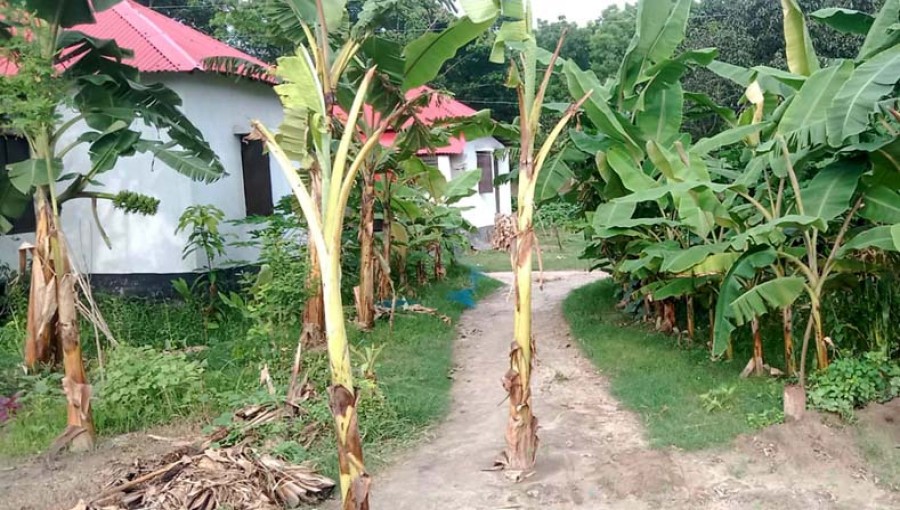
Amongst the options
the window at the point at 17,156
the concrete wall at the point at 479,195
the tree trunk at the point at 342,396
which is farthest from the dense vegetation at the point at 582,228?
the concrete wall at the point at 479,195

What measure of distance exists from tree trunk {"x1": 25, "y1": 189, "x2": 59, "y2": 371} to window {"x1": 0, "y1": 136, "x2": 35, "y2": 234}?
11.2 feet

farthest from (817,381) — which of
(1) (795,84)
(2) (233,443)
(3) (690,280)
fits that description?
(2) (233,443)

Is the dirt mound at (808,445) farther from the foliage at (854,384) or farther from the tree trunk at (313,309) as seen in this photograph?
the tree trunk at (313,309)

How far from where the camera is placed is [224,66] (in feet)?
30.0

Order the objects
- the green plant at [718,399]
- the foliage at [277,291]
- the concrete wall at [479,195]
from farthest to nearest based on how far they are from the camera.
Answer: the concrete wall at [479,195] → the foliage at [277,291] → the green plant at [718,399]

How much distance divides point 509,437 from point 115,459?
10.2 feet

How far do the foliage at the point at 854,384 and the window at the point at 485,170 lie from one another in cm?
1711

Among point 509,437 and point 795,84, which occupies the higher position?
point 795,84

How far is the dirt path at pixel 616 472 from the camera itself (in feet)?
16.1

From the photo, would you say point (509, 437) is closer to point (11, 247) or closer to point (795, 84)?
point (795, 84)

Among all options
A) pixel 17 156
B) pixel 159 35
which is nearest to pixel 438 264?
pixel 159 35

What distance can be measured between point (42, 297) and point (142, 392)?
1.23 m

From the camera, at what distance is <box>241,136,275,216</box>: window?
12297 millimetres

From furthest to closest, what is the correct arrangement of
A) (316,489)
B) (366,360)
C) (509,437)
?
1. (366,360)
2. (509,437)
3. (316,489)
